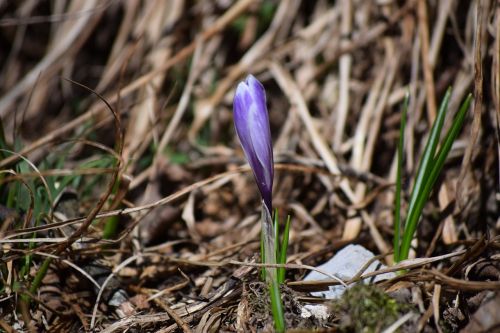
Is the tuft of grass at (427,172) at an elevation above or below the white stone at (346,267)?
above

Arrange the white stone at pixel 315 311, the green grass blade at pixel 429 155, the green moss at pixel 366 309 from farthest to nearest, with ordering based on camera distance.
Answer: the green grass blade at pixel 429 155, the white stone at pixel 315 311, the green moss at pixel 366 309

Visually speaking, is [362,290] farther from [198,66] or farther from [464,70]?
[198,66]

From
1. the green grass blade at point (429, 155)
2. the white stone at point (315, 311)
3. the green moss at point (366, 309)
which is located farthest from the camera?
the green grass blade at point (429, 155)

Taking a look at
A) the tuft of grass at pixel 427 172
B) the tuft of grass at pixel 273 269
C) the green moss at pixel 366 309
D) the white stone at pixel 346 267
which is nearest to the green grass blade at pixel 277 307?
the tuft of grass at pixel 273 269

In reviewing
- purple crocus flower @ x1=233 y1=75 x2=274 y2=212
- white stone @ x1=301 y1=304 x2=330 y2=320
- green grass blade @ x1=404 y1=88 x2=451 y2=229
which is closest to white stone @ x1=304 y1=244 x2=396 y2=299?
white stone @ x1=301 y1=304 x2=330 y2=320

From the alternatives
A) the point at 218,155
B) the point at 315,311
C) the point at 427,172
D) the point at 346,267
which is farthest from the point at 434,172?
the point at 218,155

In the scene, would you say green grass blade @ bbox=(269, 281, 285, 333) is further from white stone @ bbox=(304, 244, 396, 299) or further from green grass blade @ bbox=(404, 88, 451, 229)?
green grass blade @ bbox=(404, 88, 451, 229)

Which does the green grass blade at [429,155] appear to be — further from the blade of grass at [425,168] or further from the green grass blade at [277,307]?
the green grass blade at [277,307]
